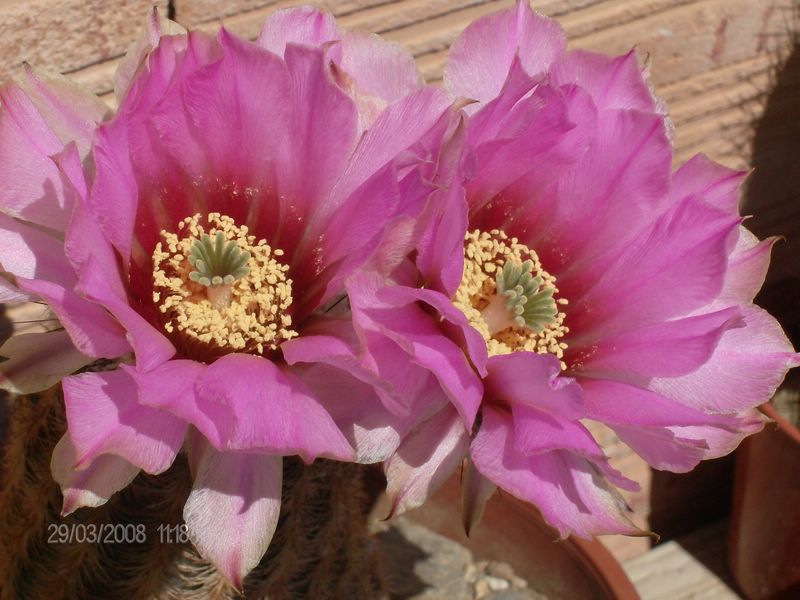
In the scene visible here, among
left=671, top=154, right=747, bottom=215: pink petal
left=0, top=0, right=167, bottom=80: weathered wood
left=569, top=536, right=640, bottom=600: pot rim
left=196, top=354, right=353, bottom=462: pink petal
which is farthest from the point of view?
left=569, top=536, right=640, bottom=600: pot rim

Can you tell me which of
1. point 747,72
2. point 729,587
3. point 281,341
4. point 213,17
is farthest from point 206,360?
point 729,587

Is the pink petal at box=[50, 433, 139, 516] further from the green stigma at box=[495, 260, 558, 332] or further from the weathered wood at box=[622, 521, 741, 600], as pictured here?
the weathered wood at box=[622, 521, 741, 600]

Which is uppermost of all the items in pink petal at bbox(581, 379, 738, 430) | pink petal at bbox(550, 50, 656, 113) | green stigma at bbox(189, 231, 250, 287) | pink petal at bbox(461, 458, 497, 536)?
→ pink petal at bbox(550, 50, 656, 113)

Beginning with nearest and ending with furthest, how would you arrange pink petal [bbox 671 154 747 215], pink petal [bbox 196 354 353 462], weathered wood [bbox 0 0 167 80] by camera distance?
1. pink petal [bbox 196 354 353 462]
2. pink petal [bbox 671 154 747 215]
3. weathered wood [bbox 0 0 167 80]

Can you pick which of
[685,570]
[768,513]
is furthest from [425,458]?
[685,570]

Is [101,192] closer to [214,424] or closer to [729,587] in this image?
[214,424]

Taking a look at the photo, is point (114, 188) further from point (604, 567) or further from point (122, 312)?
point (604, 567)

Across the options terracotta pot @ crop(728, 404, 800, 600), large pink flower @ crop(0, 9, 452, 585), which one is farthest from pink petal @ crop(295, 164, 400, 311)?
terracotta pot @ crop(728, 404, 800, 600)
